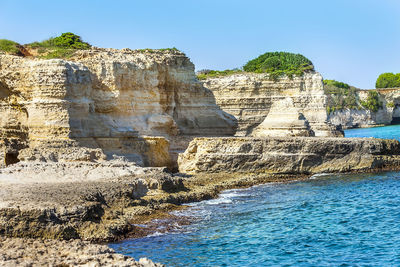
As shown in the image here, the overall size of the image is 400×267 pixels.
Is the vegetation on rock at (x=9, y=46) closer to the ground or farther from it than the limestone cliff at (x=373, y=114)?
farther from it

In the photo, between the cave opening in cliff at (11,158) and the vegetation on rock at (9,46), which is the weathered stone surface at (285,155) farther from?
the vegetation on rock at (9,46)

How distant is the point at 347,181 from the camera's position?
2403 centimetres

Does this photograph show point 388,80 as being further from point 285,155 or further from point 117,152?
point 117,152

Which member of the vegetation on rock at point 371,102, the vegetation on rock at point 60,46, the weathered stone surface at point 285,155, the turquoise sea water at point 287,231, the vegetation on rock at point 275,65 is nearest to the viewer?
the turquoise sea water at point 287,231

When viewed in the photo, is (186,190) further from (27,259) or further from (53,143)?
(27,259)

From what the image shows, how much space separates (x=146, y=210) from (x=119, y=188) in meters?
1.16

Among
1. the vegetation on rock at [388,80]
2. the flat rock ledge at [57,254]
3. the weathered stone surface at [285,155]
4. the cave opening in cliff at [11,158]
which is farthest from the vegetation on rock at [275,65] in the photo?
the vegetation on rock at [388,80]

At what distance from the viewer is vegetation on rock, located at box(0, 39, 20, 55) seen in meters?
27.8

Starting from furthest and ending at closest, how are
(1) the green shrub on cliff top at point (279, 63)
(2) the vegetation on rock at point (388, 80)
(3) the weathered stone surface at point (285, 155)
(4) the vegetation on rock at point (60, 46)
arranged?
1. (2) the vegetation on rock at point (388, 80)
2. (1) the green shrub on cliff top at point (279, 63)
3. (4) the vegetation on rock at point (60, 46)
4. (3) the weathered stone surface at point (285, 155)

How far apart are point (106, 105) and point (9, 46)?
20.2 ft

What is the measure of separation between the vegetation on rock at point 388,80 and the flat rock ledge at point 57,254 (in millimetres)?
99521

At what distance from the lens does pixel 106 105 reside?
1056 inches

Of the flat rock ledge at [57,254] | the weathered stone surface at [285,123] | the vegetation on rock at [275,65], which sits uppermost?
the vegetation on rock at [275,65]

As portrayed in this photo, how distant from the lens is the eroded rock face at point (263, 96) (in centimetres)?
4225
